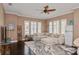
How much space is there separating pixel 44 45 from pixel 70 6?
0.81m

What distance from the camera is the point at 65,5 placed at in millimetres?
1860

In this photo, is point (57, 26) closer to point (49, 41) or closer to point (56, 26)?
point (56, 26)

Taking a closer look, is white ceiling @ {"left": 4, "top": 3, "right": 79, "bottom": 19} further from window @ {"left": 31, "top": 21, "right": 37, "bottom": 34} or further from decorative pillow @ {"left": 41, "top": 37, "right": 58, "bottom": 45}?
decorative pillow @ {"left": 41, "top": 37, "right": 58, "bottom": 45}

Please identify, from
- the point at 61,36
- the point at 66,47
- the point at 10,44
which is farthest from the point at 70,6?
the point at 10,44

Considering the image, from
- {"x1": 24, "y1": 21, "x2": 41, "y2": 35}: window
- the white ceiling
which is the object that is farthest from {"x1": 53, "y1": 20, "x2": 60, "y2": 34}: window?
{"x1": 24, "y1": 21, "x2": 41, "y2": 35}: window

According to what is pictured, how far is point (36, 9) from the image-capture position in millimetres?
1896

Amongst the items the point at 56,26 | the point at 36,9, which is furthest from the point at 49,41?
the point at 36,9

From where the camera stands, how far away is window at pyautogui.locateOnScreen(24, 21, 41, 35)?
6.32 feet

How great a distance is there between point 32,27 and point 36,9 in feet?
1.08

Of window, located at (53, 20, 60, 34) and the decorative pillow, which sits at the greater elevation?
window, located at (53, 20, 60, 34)

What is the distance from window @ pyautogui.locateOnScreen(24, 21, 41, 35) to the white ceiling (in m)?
0.12

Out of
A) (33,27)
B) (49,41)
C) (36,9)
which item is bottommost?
(49,41)

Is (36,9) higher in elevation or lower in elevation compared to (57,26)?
higher

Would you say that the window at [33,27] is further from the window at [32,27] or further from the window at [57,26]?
the window at [57,26]
